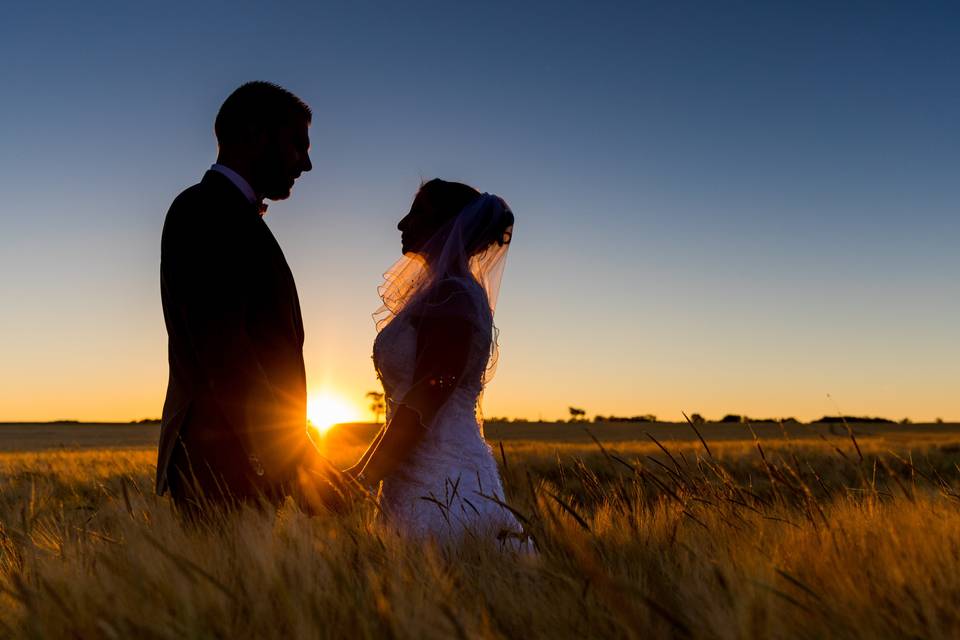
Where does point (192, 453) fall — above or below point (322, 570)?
above

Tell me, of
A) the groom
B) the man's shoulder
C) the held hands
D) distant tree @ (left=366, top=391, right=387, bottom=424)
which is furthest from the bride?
distant tree @ (left=366, top=391, right=387, bottom=424)

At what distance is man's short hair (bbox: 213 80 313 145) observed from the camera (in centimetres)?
321

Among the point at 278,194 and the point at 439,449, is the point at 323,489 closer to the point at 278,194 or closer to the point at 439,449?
the point at 439,449

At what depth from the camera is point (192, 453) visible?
10.0 feet

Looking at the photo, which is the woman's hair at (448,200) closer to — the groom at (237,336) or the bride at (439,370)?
the bride at (439,370)

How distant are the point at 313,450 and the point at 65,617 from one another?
1.36 metres

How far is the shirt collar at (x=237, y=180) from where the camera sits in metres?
3.18

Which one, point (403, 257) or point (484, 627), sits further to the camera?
point (403, 257)

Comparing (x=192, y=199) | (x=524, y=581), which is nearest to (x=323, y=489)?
(x=192, y=199)

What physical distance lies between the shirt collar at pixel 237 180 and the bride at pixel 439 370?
892mm

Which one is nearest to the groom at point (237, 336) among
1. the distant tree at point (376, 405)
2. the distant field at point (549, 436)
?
the distant field at point (549, 436)

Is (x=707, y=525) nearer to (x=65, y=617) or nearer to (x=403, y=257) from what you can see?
(x=65, y=617)

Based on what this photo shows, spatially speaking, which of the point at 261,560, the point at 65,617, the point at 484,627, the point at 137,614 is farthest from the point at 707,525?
the point at 65,617

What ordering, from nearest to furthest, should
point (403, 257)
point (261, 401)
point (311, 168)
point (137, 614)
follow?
1. point (137, 614)
2. point (261, 401)
3. point (311, 168)
4. point (403, 257)
